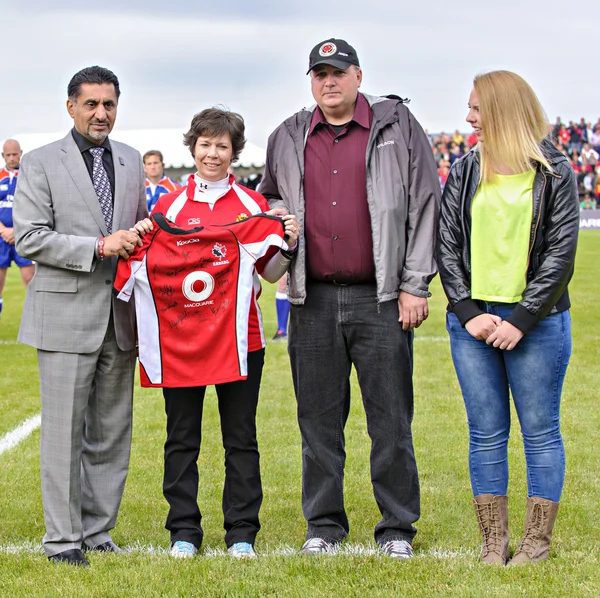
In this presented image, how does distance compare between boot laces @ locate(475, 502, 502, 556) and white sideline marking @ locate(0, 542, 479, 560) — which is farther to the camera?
white sideline marking @ locate(0, 542, 479, 560)

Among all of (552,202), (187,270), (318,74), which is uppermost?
(318,74)

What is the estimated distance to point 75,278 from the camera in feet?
14.1

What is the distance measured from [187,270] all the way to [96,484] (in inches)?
48.0

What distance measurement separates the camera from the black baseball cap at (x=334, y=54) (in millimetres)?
4258

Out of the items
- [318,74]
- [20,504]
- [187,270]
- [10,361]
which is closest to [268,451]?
[20,504]

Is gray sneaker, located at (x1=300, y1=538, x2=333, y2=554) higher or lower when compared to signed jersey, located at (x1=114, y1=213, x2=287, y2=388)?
lower

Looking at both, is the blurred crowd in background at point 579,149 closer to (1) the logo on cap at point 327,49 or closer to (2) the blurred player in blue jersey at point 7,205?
(2) the blurred player in blue jersey at point 7,205

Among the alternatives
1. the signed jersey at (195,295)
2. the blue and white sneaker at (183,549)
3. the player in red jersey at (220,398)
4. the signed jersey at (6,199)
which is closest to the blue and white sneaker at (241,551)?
the player in red jersey at (220,398)

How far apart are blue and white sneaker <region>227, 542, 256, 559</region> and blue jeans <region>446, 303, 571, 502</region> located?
111 cm

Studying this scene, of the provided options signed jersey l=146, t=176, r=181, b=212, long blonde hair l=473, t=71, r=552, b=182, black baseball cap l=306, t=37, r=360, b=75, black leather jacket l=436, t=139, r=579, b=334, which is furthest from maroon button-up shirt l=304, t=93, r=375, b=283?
signed jersey l=146, t=176, r=181, b=212

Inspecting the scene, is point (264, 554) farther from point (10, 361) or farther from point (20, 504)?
point (10, 361)

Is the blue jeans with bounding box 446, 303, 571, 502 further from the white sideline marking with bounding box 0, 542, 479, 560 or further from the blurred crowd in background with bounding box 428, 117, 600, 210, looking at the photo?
the blurred crowd in background with bounding box 428, 117, 600, 210

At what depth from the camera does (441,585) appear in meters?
3.81

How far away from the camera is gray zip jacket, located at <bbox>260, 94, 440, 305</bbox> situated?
4.24m
